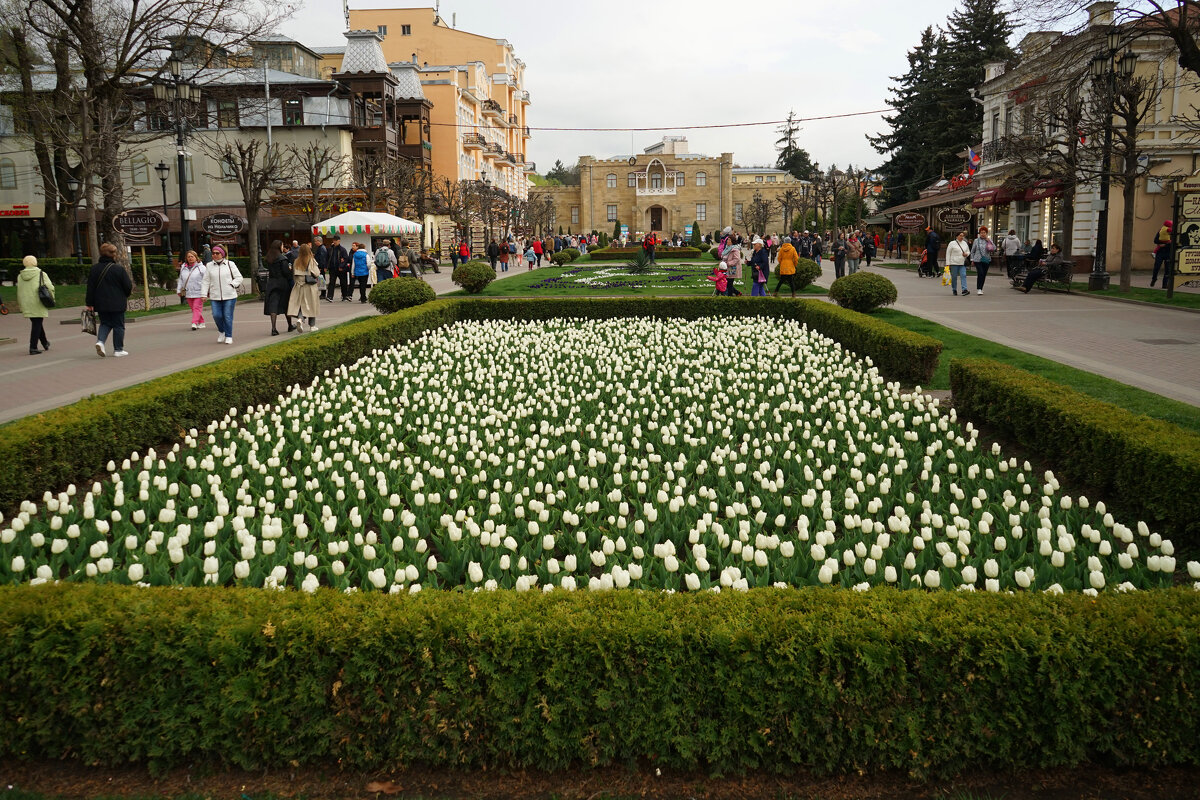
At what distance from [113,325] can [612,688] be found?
12953 millimetres

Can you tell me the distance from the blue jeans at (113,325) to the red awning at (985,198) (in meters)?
33.4

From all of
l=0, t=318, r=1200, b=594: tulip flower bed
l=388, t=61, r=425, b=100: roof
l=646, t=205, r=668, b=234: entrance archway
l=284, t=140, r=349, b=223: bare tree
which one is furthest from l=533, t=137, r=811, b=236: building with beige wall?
l=0, t=318, r=1200, b=594: tulip flower bed

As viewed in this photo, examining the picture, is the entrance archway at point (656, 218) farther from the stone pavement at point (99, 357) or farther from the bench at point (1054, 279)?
the stone pavement at point (99, 357)

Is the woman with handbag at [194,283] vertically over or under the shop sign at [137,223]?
under

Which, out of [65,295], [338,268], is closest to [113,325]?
[338,268]

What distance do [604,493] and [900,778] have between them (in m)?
3.35

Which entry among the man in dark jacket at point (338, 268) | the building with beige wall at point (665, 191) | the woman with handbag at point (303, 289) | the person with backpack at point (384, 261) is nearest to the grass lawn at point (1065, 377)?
the woman with handbag at point (303, 289)

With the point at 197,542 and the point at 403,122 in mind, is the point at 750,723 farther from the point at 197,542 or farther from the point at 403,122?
the point at 403,122

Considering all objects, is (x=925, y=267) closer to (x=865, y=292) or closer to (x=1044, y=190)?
(x=1044, y=190)

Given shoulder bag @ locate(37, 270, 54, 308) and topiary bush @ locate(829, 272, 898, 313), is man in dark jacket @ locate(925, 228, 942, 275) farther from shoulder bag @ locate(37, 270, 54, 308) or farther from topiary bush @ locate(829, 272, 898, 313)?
shoulder bag @ locate(37, 270, 54, 308)

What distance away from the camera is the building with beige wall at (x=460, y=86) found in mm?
64188

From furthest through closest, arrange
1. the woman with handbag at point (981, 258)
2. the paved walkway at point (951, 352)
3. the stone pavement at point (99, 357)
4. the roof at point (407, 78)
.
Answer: the roof at point (407, 78)
the woman with handbag at point (981, 258)
the paved walkway at point (951, 352)
the stone pavement at point (99, 357)

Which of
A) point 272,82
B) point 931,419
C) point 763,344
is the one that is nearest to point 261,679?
point 931,419

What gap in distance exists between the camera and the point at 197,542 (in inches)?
224
